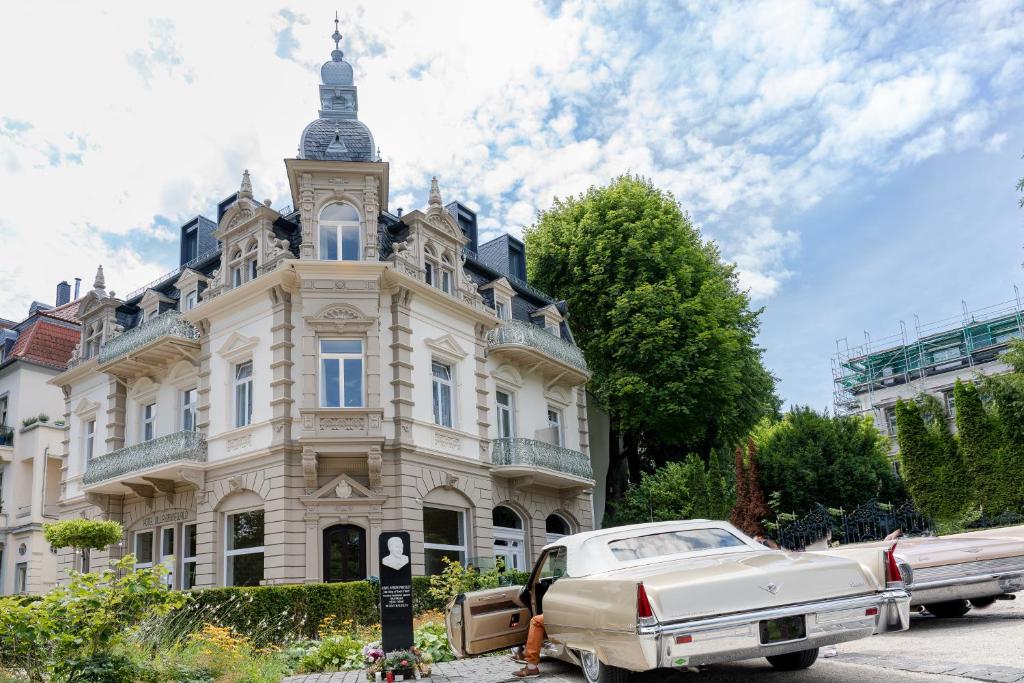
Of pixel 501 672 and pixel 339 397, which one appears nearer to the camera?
pixel 501 672

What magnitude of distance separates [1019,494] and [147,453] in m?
24.0

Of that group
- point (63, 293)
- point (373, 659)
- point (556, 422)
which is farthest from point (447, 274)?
point (63, 293)

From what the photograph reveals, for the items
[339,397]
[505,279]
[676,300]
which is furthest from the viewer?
[676,300]

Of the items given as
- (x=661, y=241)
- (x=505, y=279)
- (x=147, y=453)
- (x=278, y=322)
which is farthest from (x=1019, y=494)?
(x=147, y=453)

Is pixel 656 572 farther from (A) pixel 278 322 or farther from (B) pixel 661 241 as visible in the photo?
(B) pixel 661 241

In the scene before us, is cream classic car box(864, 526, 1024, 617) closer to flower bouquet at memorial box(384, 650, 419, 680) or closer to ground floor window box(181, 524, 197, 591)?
flower bouquet at memorial box(384, 650, 419, 680)

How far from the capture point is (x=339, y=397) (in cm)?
2044

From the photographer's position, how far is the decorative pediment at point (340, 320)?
2053 centimetres

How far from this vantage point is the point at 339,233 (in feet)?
70.8

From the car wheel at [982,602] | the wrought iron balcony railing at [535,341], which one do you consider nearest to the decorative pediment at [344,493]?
the wrought iron balcony railing at [535,341]

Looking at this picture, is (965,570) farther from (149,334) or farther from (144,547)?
(144,547)

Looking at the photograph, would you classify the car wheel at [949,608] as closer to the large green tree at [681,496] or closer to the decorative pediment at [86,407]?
the large green tree at [681,496]

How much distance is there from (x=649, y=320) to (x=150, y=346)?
1570 centimetres

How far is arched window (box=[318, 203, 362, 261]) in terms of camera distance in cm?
2145
